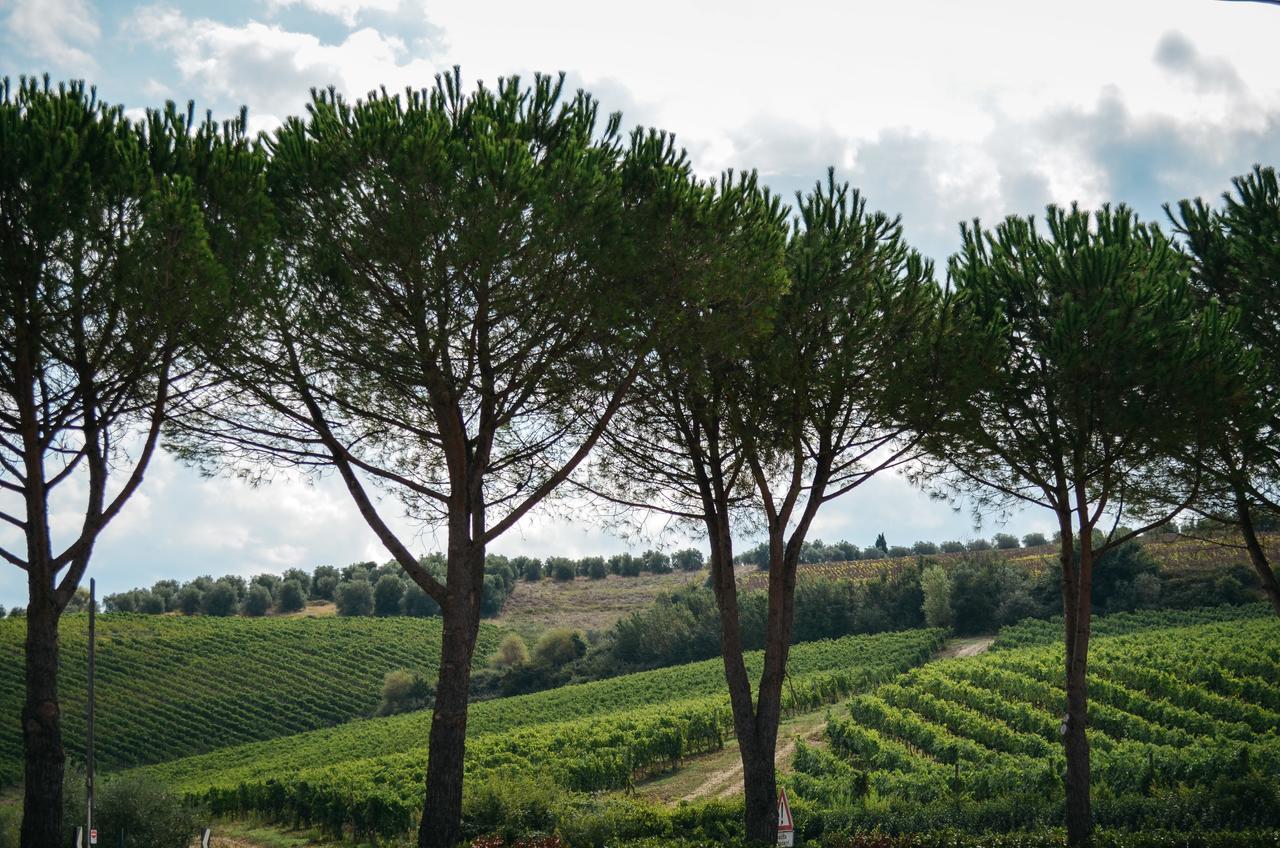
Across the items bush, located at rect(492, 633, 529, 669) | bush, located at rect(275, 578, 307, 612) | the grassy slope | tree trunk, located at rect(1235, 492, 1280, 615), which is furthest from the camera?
bush, located at rect(275, 578, 307, 612)

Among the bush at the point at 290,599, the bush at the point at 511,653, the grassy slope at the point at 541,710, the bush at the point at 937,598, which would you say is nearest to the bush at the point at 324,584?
the bush at the point at 290,599

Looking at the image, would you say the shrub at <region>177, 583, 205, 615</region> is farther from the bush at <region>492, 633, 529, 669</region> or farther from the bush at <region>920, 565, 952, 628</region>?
the bush at <region>920, 565, 952, 628</region>

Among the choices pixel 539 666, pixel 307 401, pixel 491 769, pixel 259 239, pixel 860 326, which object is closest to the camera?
pixel 259 239

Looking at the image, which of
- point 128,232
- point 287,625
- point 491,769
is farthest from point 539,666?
point 128,232

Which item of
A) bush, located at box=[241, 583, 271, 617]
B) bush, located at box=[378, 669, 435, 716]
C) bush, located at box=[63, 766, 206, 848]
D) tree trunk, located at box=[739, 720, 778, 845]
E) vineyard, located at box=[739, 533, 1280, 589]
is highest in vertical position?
vineyard, located at box=[739, 533, 1280, 589]

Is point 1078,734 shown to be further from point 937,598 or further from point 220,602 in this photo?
point 220,602

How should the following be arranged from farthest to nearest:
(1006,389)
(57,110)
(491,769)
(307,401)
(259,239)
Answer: (491,769) → (1006,389) → (307,401) → (259,239) → (57,110)

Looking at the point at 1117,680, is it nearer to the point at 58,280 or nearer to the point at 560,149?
the point at 560,149

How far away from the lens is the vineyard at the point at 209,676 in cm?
5306

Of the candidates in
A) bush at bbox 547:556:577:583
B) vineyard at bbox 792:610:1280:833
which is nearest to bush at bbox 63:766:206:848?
vineyard at bbox 792:610:1280:833

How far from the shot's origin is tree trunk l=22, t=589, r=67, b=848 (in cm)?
1045

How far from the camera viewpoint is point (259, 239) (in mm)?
10789

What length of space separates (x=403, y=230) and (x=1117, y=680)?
93.3 ft

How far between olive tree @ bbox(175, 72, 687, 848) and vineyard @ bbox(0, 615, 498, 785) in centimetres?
4178
